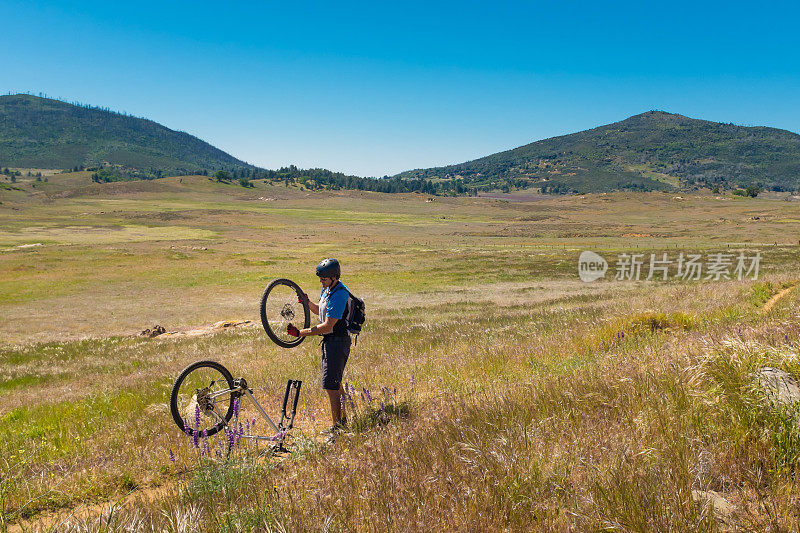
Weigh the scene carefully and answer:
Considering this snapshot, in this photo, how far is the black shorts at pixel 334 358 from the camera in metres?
6.10

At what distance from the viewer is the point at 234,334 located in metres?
19.7

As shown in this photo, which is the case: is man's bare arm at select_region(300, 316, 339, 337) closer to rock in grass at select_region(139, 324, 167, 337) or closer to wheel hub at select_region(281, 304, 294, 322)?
wheel hub at select_region(281, 304, 294, 322)

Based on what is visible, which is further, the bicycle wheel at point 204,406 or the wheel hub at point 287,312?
the wheel hub at point 287,312

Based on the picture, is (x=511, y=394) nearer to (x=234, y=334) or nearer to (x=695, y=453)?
(x=695, y=453)

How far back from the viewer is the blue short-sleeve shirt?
232 inches

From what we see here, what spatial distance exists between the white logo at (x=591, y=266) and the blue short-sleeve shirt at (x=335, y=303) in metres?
35.4

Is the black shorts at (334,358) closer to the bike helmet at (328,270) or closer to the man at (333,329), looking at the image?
the man at (333,329)

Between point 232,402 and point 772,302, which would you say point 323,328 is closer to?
point 232,402

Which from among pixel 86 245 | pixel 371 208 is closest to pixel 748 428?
pixel 86 245

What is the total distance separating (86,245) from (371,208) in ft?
408

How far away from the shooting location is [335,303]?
5926 mm

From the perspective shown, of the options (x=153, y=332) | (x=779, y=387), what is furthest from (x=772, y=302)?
(x=153, y=332)

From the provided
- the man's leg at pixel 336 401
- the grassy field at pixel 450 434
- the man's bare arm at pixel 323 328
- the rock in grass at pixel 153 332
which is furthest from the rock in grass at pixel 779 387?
the rock in grass at pixel 153 332

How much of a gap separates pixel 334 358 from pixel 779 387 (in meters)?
4.79
